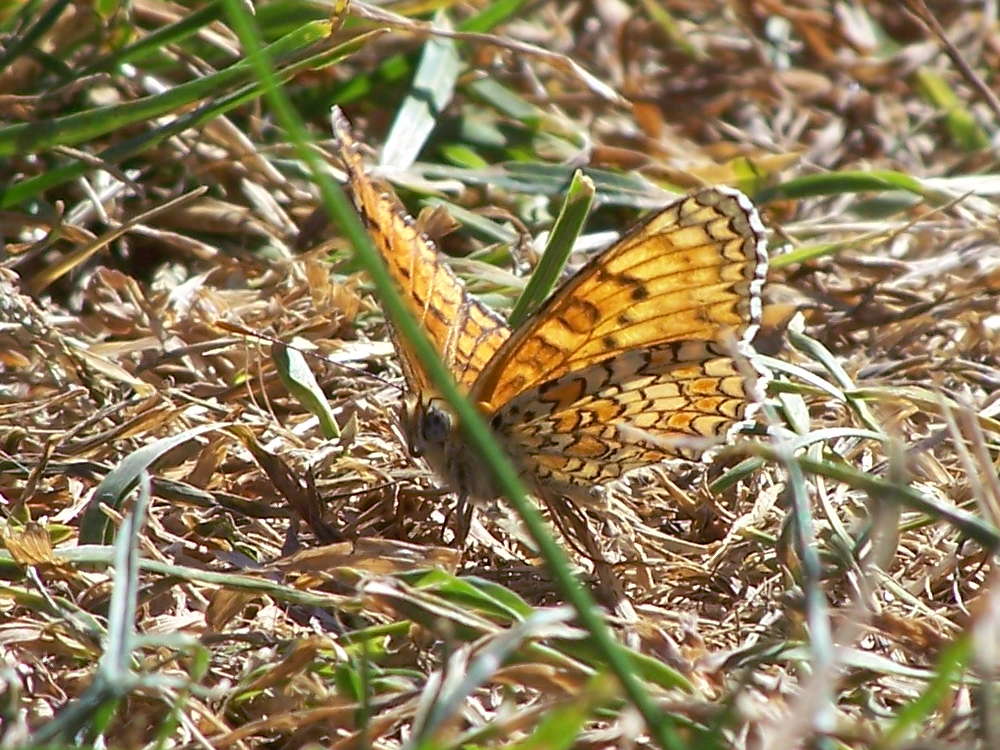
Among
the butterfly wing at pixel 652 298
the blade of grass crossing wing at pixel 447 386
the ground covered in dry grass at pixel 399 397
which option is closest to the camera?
the blade of grass crossing wing at pixel 447 386

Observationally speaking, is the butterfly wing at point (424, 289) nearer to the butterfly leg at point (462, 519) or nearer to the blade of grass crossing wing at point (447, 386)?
the butterfly leg at point (462, 519)

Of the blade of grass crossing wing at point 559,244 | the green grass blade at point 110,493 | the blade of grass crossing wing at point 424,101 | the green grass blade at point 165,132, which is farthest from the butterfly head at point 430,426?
the blade of grass crossing wing at point 424,101

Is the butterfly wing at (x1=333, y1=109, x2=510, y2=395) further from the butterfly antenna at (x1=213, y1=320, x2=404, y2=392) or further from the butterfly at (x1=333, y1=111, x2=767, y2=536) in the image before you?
the butterfly antenna at (x1=213, y1=320, x2=404, y2=392)

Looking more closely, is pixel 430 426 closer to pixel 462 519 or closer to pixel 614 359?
pixel 462 519

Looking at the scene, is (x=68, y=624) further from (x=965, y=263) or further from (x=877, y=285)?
(x=965, y=263)

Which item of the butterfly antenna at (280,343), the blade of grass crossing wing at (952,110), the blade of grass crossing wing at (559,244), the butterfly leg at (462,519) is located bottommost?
the butterfly leg at (462,519)

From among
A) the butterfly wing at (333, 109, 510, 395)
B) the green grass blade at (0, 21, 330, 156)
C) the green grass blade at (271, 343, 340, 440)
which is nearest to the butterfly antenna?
the green grass blade at (271, 343, 340, 440)
